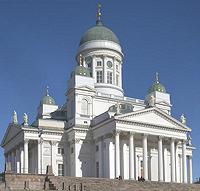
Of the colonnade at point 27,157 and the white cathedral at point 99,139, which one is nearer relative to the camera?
the white cathedral at point 99,139

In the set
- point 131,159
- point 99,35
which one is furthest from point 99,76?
point 131,159

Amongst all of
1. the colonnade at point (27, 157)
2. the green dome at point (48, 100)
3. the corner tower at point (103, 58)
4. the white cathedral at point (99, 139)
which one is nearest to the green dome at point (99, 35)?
the corner tower at point (103, 58)

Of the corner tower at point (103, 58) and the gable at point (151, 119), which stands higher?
the corner tower at point (103, 58)

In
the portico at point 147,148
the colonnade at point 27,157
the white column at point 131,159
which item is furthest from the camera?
the colonnade at point 27,157

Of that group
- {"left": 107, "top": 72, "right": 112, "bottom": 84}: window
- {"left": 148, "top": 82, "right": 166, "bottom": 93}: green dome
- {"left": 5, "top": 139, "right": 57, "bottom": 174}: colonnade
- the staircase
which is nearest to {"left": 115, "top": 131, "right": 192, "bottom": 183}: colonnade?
{"left": 5, "top": 139, "right": 57, "bottom": 174}: colonnade

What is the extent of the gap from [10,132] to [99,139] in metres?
15.8

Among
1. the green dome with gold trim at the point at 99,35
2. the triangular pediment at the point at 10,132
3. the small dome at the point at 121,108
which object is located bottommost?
the triangular pediment at the point at 10,132

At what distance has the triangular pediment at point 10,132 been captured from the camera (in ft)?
255

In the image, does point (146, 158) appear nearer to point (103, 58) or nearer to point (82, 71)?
point (82, 71)

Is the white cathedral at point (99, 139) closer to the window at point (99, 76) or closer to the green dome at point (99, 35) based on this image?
the window at point (99, 76)

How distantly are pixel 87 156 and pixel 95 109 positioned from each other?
7.11 meters

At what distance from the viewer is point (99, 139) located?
73438mm

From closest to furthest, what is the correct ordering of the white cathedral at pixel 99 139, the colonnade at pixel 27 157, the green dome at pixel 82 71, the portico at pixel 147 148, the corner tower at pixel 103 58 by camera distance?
1. the portico at pixel 147 148
2. the white cathedral at pixel 99 139
3. the colonnade at pixel 27 157
4. the green dome at pixel 82 71
5. the corner tower at pixel 103 58

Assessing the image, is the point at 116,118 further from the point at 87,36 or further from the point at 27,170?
the point at 87,36
